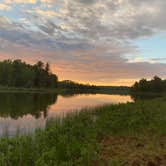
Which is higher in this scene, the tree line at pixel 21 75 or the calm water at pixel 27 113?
the tree line at pixel 21 75

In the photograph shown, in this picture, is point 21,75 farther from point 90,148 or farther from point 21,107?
point 90,148

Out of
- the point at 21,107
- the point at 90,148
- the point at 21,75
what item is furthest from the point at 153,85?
the point at 90,148

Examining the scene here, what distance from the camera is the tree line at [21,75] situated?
367 feet

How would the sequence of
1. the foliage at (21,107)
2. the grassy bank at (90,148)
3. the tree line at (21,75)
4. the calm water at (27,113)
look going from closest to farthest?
the grassy bank at (90,148), the calm water at (27,113), the foliage at (21,107), the tree line at (21,75)

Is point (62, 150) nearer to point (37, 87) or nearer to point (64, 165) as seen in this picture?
point (64, 165)

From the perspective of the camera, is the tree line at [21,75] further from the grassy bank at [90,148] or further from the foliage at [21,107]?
the grassy bank at [90,148]

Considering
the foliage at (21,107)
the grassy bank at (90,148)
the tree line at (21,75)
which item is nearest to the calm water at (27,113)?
the foliage at (21,107)

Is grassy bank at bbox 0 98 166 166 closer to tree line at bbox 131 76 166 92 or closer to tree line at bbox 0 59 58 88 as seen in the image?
tree line at bbox 0 59 58 88

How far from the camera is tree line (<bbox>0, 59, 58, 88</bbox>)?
11200cm

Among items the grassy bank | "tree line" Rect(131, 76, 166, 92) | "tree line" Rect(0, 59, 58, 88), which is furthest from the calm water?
"tree line" Rect(131, 76, 166, 92)

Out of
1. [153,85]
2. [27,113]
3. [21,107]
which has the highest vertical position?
[153,85]

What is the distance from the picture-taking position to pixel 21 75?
372 ft

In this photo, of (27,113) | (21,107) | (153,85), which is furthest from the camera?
(153,85)

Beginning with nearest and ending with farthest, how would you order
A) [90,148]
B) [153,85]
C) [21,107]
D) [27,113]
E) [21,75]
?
1. [90,148]
2. [27,113]
3. [21,107]
4. [21,75]
5. [153,85]
